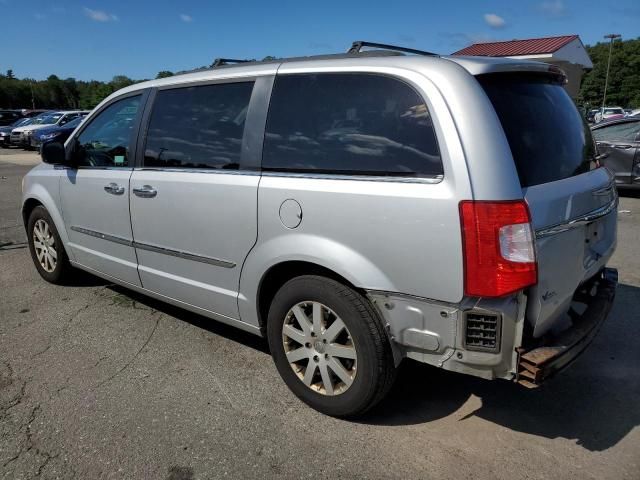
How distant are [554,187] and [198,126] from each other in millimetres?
2138

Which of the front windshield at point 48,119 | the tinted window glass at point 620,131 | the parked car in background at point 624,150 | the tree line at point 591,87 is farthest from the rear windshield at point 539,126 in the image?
the tree line at point 591,87

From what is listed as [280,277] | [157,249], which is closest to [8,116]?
[157,249]

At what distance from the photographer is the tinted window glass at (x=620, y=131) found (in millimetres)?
9648

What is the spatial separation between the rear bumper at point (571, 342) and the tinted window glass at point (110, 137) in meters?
2.97

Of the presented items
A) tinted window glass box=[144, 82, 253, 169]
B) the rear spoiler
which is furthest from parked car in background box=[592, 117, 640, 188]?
tinted window glass box=[144, 82, 253, 169]

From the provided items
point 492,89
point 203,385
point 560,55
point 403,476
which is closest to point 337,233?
point 492,89

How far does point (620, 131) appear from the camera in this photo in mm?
9867

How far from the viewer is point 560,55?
99.1 feet

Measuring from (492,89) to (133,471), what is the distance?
2459 millimetres

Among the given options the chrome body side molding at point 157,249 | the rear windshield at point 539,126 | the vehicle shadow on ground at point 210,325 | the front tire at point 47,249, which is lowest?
the vehicle shadow on ground at point 210,325

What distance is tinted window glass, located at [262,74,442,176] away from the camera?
246 cm

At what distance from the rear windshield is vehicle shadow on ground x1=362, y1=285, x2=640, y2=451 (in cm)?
131

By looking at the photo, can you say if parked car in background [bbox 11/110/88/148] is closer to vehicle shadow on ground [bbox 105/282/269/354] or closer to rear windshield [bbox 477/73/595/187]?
vehicle shadow on ground [bbox 105/282/269/354]

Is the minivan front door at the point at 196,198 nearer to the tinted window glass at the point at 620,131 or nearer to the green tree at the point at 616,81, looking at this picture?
the tinted window glass at the point at 620,131
